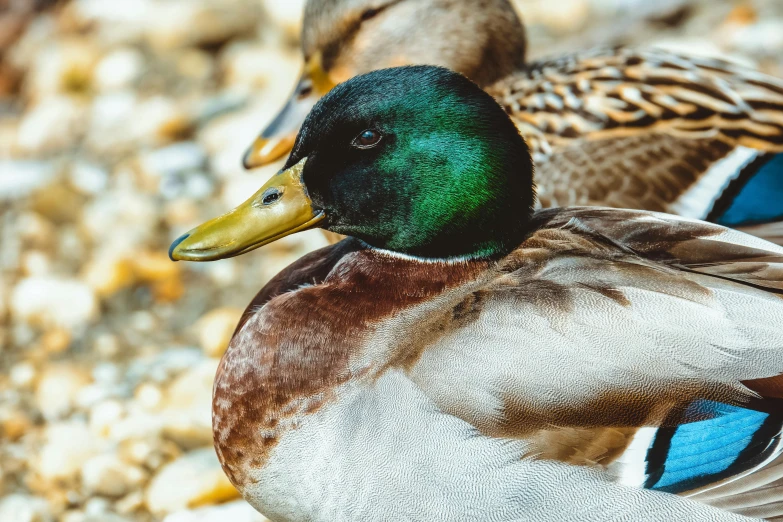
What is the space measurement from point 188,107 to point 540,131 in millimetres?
2559

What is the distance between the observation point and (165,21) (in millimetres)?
5895

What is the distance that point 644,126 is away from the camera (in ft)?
11.2

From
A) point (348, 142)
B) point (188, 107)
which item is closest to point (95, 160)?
point (188, 107)

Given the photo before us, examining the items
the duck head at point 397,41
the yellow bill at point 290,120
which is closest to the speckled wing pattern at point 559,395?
the yellow bill at point 290,120

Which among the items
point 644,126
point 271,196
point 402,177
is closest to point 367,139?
point 402,177

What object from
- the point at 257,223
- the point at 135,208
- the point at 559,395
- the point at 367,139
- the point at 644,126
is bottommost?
the point at 135,208

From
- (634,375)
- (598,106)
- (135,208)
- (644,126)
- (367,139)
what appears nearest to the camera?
(634,375)

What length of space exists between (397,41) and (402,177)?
1567 mm

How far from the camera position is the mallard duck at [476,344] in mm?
2188

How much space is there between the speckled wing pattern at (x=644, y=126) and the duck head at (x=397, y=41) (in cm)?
24

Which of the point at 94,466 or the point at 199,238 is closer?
the point at 199,238

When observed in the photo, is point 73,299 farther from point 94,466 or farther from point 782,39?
point 782,39

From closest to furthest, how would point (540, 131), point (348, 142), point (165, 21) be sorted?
point (348, 142) → point (540, 131) → point (165, 21)

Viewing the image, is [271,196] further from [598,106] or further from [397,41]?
[397,41]
